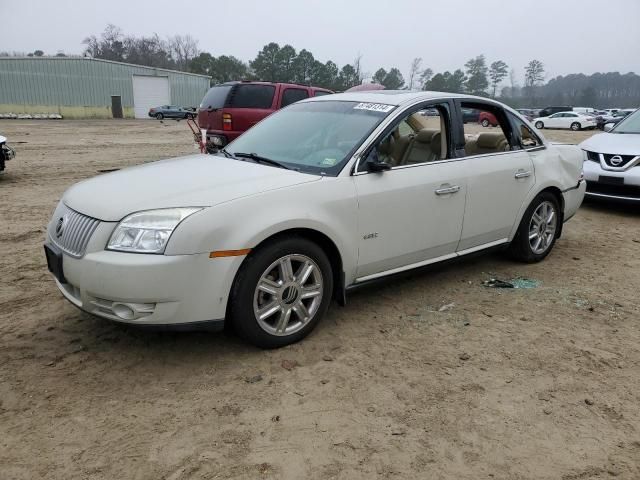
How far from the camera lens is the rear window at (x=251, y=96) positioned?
34.0ft

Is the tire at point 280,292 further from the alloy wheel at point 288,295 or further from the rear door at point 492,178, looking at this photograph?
the rear door at point 492,178

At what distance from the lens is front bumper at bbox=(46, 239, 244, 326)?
9.25ft

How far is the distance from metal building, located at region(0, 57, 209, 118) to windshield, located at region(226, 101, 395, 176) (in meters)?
47.7

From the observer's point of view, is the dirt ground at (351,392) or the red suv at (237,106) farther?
the red suv at (237,106)

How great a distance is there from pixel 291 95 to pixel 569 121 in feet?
107

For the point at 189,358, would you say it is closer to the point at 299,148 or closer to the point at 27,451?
the point at 27,451

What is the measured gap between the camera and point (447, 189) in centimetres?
403

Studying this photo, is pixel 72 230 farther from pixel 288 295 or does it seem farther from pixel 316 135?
pixel 316 135

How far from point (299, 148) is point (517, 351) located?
2.11 metres

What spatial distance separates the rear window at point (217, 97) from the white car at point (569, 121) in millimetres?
31421

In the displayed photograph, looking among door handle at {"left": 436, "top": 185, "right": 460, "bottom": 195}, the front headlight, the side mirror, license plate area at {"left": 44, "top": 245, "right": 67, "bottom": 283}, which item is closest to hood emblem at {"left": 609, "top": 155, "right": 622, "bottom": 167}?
door handle at {"left": 436, "top": 185, "right": 460, "bottom": 195}

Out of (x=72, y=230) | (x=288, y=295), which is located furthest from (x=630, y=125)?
(x=72, y=230)

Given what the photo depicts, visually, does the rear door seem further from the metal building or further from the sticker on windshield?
the metal building

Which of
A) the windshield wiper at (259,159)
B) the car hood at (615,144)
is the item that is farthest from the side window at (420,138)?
the car hood at (615,144)
